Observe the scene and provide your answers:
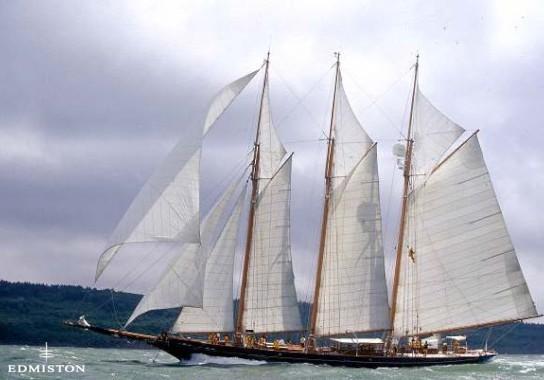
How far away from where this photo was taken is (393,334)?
217ft

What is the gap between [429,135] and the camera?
221 feet

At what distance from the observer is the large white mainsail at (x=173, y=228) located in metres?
54.9

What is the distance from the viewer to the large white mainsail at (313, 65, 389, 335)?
62.9 m

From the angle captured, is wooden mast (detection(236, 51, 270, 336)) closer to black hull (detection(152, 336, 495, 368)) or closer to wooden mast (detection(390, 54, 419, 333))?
black hull (detection(152, 336, 495, 368))

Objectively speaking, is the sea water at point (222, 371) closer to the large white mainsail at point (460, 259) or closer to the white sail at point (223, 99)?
the large white mainsail at point (460, 259)

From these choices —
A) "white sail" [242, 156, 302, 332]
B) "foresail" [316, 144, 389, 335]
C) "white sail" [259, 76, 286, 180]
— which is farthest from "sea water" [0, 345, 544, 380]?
"white sail" [259, 76, 286, 180]

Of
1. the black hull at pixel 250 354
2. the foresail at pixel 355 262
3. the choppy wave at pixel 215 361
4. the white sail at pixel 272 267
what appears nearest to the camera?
the choppy wave at pixel 215 361

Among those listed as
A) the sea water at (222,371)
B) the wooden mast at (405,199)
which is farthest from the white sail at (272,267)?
the wooden mast at (405,199)

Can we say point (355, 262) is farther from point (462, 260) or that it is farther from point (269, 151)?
point (269, 151)

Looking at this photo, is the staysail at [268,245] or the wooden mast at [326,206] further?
the wooden mast at [326,206]

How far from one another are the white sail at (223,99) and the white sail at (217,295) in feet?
21.1

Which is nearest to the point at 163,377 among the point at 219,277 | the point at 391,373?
the point at 219,277

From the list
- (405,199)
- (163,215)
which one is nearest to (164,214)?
(163,215)

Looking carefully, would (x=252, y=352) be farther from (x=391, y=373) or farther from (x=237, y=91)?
(x=237, y=91)
